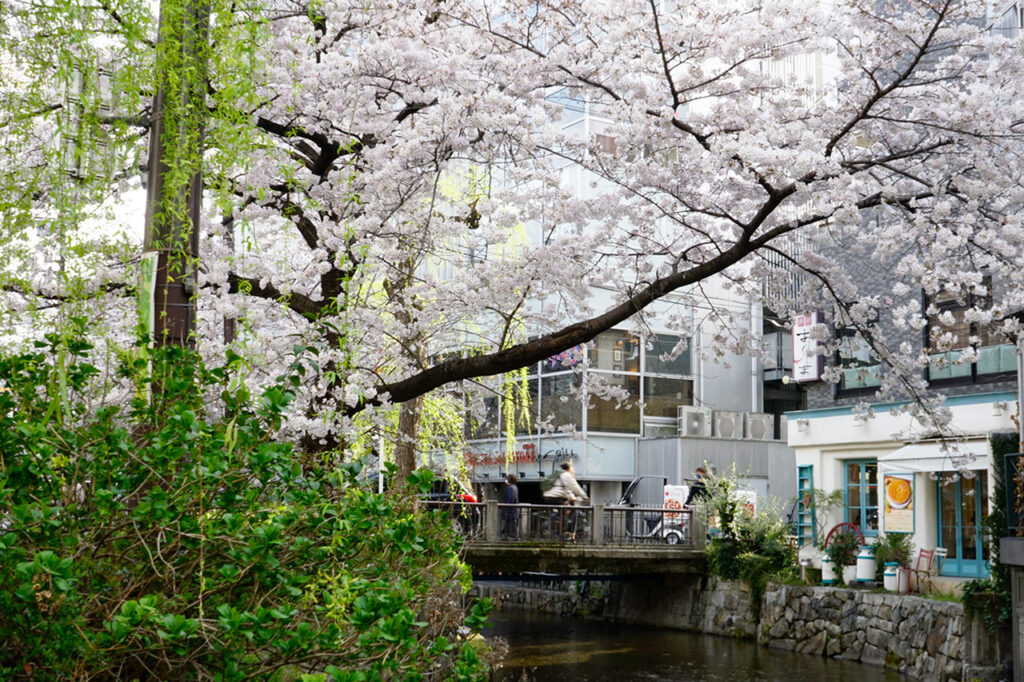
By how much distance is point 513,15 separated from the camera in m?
9.33

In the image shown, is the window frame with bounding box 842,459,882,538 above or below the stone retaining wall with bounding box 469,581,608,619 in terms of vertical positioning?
above

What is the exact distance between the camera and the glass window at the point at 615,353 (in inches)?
1107

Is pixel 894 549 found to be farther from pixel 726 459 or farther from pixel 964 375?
pixel 726 459

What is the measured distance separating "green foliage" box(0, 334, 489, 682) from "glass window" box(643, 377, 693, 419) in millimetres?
24905

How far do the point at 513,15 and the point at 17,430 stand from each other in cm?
665

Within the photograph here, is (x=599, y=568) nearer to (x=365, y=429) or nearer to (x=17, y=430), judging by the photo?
(x=365, y=429)

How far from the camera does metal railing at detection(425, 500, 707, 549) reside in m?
19.7

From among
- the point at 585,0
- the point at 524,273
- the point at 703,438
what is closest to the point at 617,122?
the point at 585,0

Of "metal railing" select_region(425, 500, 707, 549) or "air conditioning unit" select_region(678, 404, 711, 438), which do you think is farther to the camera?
"air conditioning unit" select_region(678, 404, 711, 438)

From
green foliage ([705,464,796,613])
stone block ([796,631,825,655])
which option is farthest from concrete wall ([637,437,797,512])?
stone block ([796,631,825,655])

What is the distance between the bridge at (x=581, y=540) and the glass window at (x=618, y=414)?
5106mm

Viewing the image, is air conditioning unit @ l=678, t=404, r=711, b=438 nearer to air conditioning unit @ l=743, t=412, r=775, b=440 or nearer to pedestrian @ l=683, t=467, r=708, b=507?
air conditioning unit @ l=743, t=412, r=775, b=440

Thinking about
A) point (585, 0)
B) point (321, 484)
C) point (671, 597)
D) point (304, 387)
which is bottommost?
point (671, 597)

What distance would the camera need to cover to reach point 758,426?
98.1 ft
